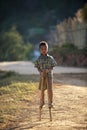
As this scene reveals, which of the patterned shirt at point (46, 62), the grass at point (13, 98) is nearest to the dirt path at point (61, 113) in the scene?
the grass at point (13, 98)

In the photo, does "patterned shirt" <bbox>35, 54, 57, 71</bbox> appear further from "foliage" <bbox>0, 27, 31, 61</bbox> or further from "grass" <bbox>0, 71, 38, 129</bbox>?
"foliage" <bbox>0, 27, 31, 61</bbox>

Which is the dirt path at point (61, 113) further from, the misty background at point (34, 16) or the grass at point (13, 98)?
the misty background at point (34, 16)

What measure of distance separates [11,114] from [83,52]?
39.1ft

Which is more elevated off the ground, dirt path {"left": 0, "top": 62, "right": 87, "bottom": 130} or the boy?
the boy

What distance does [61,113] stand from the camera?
26.3 feet

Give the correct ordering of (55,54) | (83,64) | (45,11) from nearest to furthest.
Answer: (83,64) < (55,54) < (45,11)

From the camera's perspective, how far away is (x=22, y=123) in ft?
24.1

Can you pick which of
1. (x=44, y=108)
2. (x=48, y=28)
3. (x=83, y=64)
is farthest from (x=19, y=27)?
(x=44, y=108)

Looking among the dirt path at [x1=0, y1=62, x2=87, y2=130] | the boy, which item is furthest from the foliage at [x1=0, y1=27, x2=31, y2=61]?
the boy

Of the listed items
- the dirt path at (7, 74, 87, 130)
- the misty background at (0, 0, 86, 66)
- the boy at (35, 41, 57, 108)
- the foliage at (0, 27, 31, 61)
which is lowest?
the dirt path at (7, 74, 87, 130)

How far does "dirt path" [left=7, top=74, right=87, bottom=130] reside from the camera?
7047 millimetres

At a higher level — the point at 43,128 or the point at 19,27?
the point at 19,27

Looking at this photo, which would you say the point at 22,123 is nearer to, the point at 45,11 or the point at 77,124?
the point at 77,124

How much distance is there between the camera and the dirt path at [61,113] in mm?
7047
